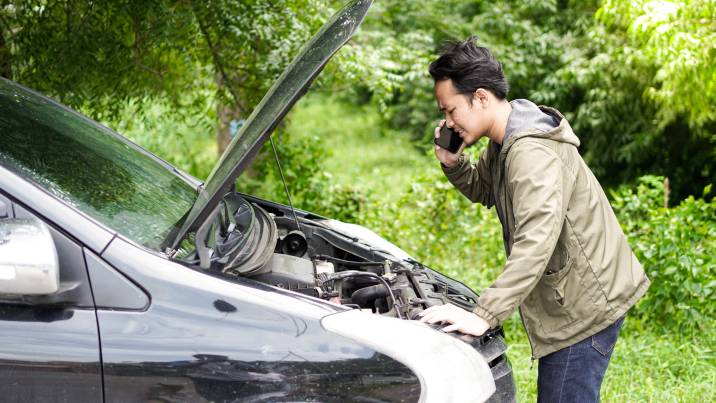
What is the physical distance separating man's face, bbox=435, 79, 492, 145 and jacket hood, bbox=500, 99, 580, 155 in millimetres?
91

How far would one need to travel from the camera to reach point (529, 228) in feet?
8.45

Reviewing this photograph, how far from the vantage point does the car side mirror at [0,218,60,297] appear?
6.86 feet

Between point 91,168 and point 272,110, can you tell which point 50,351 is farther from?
point 272,110

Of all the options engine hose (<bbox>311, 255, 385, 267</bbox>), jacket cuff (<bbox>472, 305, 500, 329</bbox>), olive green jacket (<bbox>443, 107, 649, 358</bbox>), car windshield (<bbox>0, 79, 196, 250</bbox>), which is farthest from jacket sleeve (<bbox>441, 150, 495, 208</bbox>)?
car windshield (<bbox>0, 79, 196, 250</bbox>)

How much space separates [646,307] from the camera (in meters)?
5.15

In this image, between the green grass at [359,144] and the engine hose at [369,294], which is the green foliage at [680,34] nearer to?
the engine hose at [369,294]

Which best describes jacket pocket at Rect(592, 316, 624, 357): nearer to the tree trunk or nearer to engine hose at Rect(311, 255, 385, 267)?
engine hose at Rect(311, 255, 385, 267)

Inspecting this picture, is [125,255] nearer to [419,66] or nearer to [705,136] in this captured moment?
[419,66]

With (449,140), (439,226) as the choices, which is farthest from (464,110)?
Answer: (439,226)

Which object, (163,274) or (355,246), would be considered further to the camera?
(355,246)

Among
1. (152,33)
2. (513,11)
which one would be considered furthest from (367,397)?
(513,11)

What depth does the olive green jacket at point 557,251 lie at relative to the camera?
8.39ft

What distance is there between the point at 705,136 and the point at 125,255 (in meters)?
7.35

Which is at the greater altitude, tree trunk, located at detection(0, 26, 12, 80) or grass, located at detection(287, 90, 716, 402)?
grass, located at detection(287, 90, 716, 402)
